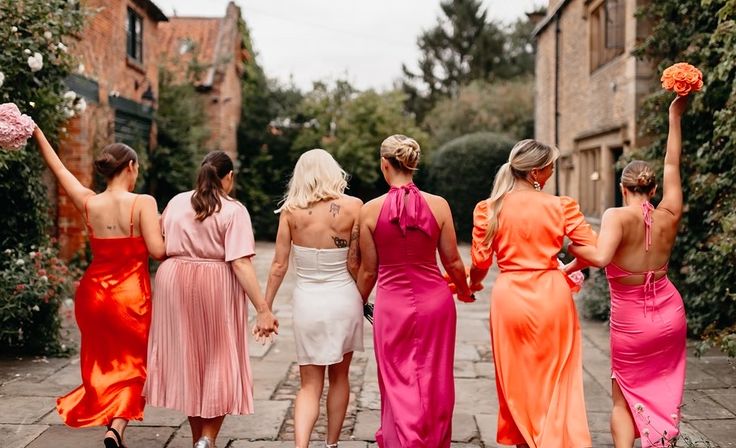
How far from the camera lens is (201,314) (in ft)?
14.0

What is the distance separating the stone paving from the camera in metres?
4.75

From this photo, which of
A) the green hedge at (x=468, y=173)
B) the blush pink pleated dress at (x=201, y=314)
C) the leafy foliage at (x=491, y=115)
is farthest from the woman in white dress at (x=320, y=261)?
the leafy foliage at (x=491, y=115)

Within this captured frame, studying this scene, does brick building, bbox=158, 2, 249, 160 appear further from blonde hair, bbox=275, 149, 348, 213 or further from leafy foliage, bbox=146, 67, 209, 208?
blonde hair, bbox=275, 149, 348, 213

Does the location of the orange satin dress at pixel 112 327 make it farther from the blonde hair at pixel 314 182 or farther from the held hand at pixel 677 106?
the held hand at pixel 677 106

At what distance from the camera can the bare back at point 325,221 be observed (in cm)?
420

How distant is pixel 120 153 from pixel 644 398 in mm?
3160

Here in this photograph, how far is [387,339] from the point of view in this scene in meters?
4.15

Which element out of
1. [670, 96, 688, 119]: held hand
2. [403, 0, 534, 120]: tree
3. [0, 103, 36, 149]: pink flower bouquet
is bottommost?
[0, 103, 36, 149]: pink flower bouquet

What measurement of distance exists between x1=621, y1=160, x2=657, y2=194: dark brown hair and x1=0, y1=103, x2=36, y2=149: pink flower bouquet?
11.0 ft

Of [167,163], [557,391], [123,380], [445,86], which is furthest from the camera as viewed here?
[445,86]

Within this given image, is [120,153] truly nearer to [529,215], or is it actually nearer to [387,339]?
[387,339]

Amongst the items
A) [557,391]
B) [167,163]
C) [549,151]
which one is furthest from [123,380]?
[167,163]

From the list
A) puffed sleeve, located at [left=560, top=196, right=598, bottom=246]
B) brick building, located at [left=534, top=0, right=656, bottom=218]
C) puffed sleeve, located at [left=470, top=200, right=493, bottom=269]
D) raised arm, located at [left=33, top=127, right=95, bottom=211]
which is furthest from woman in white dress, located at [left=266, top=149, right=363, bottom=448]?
brick building, located at [left=534, top=0, right=656, bottom=218]

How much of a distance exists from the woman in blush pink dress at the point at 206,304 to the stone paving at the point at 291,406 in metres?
0.53
